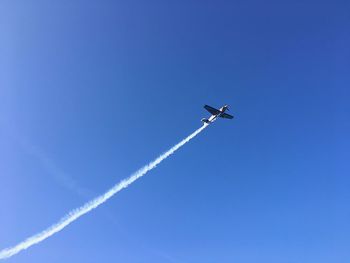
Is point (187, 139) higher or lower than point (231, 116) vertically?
lower

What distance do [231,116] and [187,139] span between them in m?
21.3

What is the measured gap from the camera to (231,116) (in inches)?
5743

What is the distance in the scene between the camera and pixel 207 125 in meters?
140

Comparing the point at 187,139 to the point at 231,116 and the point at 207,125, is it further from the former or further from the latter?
the point at 231,116

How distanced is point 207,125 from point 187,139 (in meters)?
10.9

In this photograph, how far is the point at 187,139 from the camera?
133125 millimetres

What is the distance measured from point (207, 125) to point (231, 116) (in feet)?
34.6

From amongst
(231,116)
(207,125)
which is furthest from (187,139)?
(231,116)

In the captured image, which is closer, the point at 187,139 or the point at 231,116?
the point at 187,139
